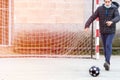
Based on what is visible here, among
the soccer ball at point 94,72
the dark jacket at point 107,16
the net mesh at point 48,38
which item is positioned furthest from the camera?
the net mesh at point 48,38

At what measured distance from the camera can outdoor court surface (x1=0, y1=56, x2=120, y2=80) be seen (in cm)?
1090

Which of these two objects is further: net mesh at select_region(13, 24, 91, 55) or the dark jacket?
net mesh at select_region(13, 24, 91, 55)

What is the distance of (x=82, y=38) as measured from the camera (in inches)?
585

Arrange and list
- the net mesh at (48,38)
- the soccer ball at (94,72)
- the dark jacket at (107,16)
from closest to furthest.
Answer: the soccer ball at (94,72) < the dark jacket at (107,16) < the net mesh at (48,38)

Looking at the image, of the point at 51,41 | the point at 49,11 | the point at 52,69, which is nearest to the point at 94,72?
the point at 52,69

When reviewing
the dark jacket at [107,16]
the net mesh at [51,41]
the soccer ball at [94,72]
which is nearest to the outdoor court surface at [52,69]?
the soccer ball at [94,72]

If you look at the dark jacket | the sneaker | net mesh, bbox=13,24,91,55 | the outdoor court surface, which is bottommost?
the outdoor court surface

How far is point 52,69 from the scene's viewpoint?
40.1 feet

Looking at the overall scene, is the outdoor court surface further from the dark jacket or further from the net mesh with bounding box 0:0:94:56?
the dark jacket

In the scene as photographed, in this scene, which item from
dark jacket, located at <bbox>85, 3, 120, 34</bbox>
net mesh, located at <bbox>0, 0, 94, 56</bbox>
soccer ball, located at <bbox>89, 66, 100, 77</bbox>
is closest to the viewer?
soccer ball, located at <bbox>89, 66, 100, 77</bbox>

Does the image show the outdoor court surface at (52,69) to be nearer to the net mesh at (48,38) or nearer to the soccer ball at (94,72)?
the soccer ball at (94,72)

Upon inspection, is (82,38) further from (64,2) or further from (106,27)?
(106,27)

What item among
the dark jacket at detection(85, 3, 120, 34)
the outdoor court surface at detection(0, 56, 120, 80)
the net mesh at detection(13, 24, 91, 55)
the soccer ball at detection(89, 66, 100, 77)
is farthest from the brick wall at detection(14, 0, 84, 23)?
the soccer ball at detection(89, 66, 100, 77)

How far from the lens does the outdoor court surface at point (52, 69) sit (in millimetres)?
10898
